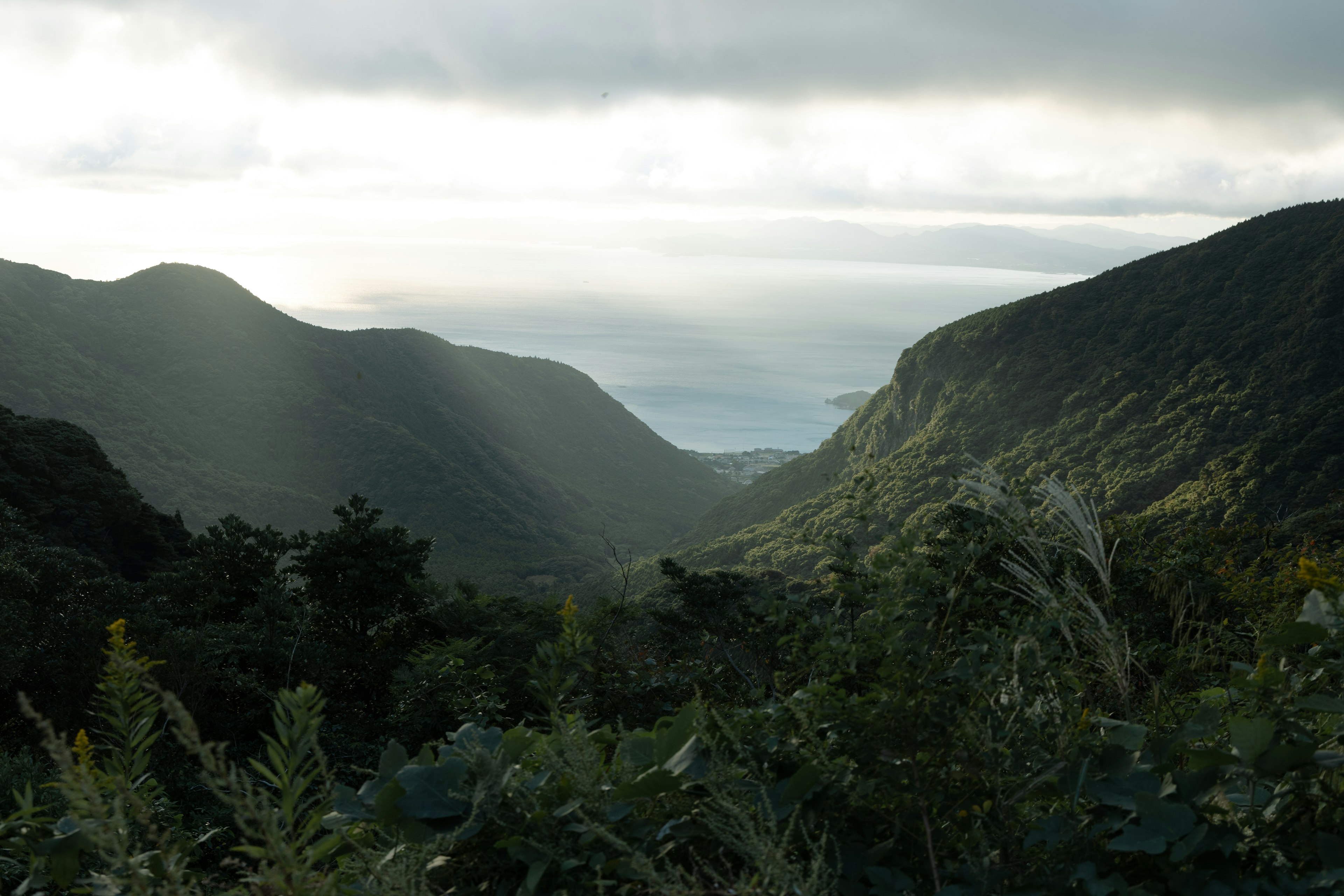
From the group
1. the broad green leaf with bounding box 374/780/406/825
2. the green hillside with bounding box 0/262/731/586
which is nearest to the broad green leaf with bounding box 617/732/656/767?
the broad green leaf with bounding box 374/780/406/825

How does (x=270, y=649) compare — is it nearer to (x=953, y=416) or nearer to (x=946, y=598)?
(x=946, y=598)

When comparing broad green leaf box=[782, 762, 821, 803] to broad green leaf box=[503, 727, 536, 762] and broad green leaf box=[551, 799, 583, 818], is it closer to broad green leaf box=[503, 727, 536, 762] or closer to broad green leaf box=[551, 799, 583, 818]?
broad green leaf box=[551, 799, 583, 818]

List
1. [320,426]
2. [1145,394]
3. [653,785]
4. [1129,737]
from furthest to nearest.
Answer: [320,426] < [1145,394] < [1129,737] < [653,785]

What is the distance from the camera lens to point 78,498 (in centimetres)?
1666

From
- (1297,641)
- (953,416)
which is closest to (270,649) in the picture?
(1297,641)

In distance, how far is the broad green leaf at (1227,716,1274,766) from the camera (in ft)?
4.81

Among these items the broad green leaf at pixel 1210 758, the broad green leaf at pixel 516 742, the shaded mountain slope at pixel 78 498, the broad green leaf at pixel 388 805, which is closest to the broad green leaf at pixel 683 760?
the broad green leaf at pixel 516 742

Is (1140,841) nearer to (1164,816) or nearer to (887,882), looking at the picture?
(1164,816)

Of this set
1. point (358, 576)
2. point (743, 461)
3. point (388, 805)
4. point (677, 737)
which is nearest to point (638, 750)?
point (677, 737)

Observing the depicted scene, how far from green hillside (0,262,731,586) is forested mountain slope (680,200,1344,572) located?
39.3 ft

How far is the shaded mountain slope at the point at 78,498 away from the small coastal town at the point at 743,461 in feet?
193

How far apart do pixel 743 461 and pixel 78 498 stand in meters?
68.3

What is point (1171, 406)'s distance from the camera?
33844 millimetres

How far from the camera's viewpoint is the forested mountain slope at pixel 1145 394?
89.8 feet
